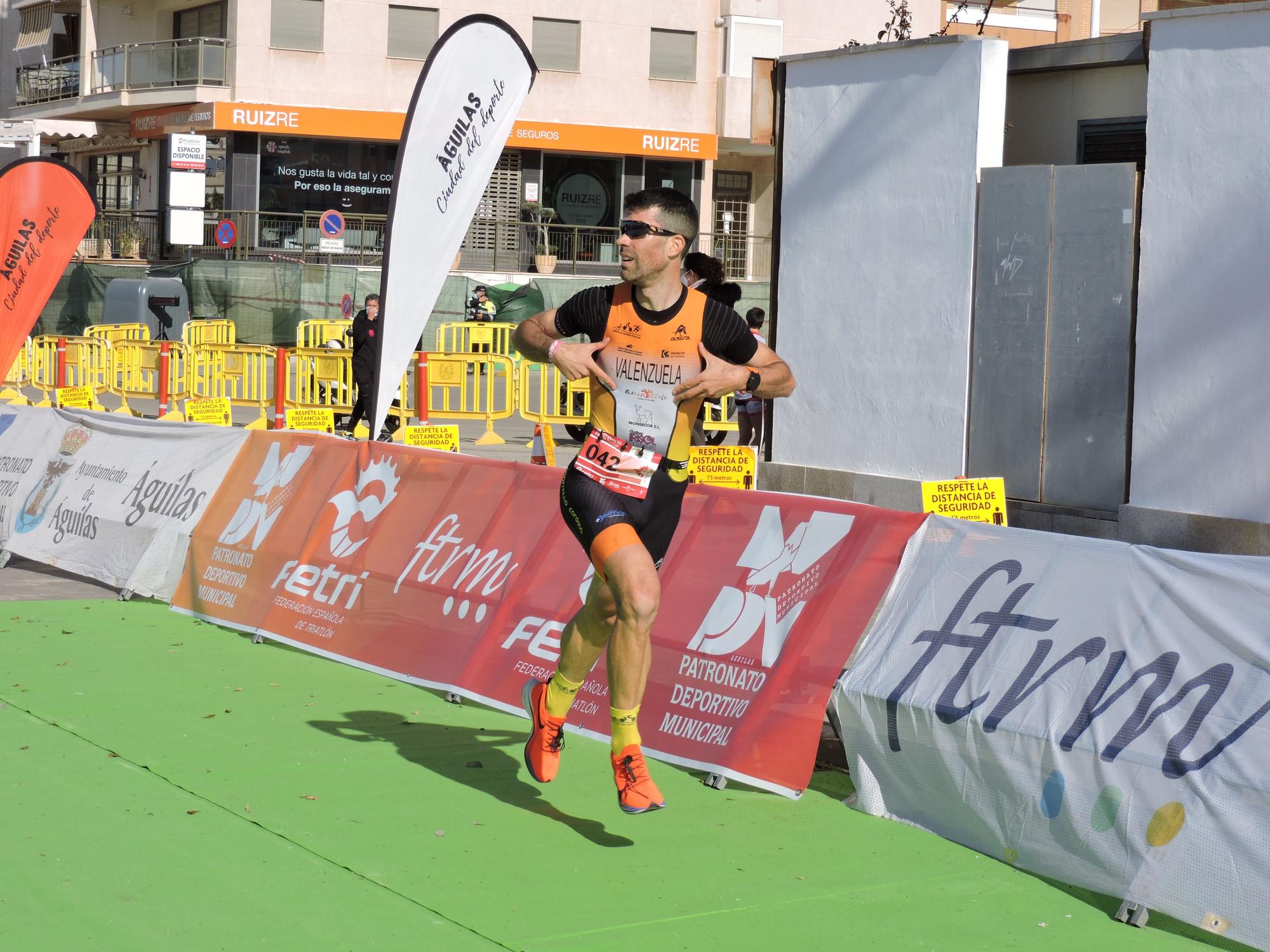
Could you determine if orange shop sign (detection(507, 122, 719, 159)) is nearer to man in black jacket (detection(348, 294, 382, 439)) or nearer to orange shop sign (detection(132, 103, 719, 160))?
orange shop sign (detection(132, 103, 719, 160))

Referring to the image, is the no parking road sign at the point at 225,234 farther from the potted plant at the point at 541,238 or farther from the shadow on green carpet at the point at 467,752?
the shadow on green carpet at the point at 467,752

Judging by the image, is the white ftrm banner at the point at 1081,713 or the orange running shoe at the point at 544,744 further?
the orange running shoe at the point at 544,744

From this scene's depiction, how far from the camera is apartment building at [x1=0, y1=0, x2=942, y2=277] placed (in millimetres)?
46062

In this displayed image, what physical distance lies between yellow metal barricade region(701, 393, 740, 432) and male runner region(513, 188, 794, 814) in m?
14.5

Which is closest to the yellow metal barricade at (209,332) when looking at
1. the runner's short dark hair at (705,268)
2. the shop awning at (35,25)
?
the runner's short dark hair at (705,268)

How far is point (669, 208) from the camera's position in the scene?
6.01 m

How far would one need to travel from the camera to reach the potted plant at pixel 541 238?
152 ft

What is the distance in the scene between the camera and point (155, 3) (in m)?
50.3

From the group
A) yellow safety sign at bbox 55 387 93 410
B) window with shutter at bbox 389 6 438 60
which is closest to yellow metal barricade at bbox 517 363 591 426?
yellow safety sign at bbox 55 387 93 410

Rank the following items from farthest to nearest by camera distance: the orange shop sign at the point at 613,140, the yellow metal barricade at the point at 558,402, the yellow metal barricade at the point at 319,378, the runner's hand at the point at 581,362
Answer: the orange shop sign at the point at 613,140 < the yellow metal barricade at the point at 319,378 < the yellow metal barricade at the point at 558,402 < the runner's hand at the point at 581,362

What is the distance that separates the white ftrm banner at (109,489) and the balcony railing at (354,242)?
2958 cm

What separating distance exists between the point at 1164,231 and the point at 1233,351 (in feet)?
3.57

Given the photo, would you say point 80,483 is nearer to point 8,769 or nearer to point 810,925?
point 8,769

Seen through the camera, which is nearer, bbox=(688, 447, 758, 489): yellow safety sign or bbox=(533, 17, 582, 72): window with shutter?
bbox=(688, 447, 758, 489): yellow safety sign
